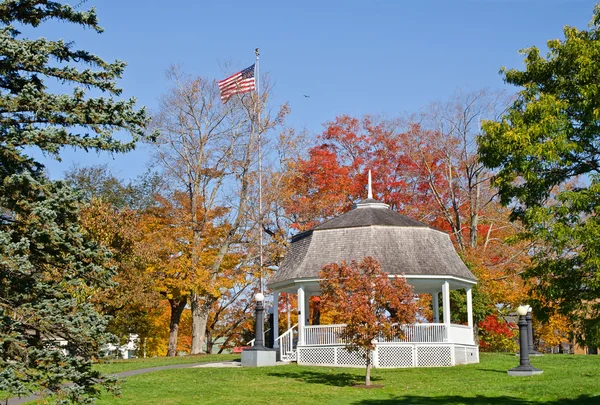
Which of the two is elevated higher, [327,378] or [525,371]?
[525,371]

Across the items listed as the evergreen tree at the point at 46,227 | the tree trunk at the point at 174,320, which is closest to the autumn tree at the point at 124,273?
the tree trunk at the point at 174,320

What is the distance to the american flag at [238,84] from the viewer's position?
3631cm

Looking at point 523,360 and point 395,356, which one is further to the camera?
point 395,356

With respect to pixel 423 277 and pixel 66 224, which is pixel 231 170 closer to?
pixel 423 277

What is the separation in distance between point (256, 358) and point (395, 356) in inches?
200

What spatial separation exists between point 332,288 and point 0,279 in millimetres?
12024

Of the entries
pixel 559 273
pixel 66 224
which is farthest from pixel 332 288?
pixel 66 224

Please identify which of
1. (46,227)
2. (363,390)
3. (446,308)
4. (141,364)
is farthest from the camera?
(141,364)

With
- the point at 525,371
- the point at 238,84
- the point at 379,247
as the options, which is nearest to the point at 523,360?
the point at 525,371

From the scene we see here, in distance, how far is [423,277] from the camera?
27.6 metres

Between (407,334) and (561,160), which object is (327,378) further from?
(561,160)

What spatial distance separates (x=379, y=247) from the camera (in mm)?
28406

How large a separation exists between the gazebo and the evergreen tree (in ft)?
53.4

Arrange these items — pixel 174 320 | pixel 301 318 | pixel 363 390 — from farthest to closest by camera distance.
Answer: pixel 174 320 < pixel 301 318 < pixel 363 390
